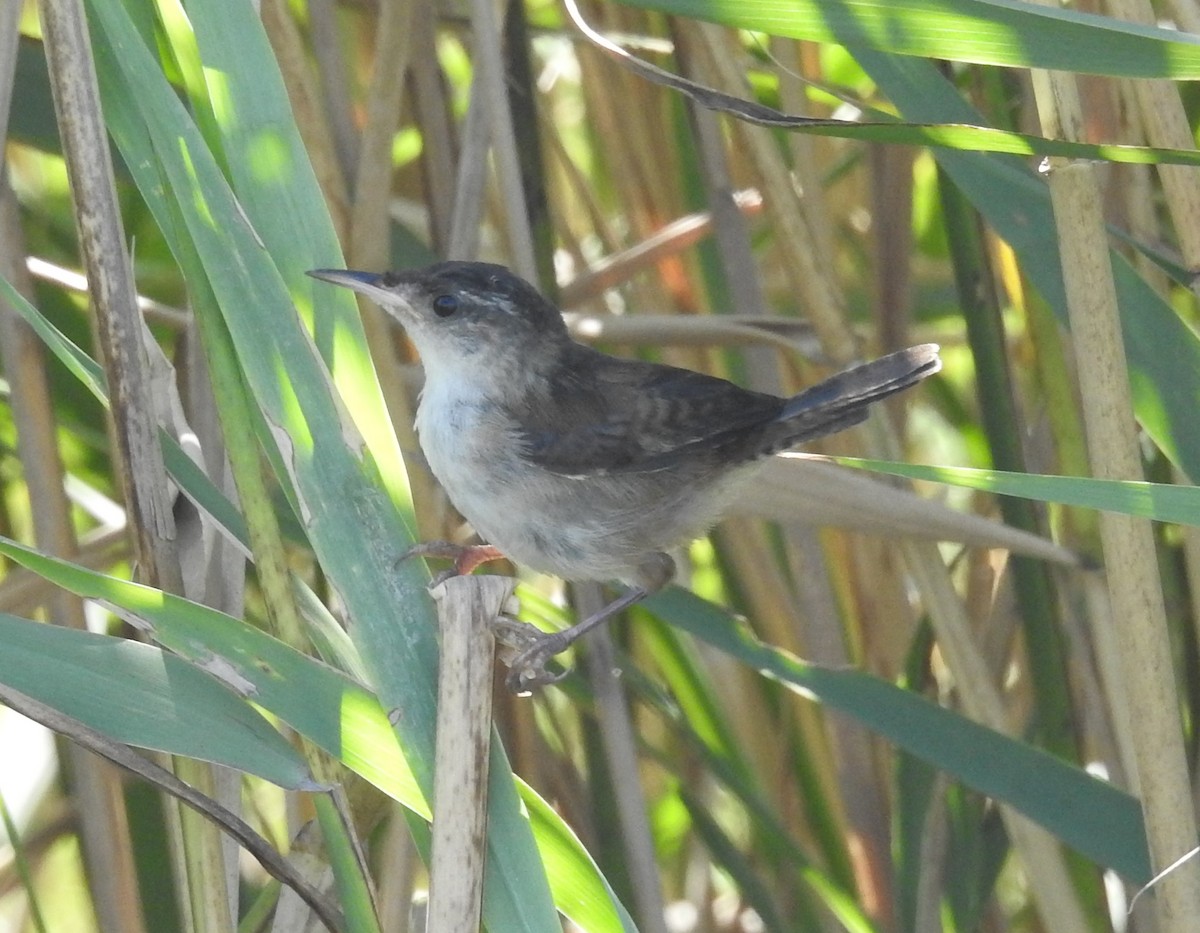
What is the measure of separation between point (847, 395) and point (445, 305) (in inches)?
25.8

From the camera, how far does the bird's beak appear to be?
139 centimetres

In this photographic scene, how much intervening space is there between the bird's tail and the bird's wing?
70 mm

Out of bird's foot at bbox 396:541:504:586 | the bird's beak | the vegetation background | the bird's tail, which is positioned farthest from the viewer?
bird's foot at bbox 396:541:504:586

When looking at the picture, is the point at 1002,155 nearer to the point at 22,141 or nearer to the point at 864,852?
the point at 864,852

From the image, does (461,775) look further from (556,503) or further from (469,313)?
(469,313)

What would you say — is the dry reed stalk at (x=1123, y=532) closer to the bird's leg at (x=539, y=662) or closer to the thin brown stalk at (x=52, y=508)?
the bird's leg at (x=539, y=662)

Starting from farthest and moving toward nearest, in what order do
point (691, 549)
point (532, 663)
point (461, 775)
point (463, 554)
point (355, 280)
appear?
point (691, 549), point (463, 554), point (532, 663), point (355, 280), point (461, 775)

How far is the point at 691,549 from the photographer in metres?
3.05

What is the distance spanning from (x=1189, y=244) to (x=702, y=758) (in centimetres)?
103

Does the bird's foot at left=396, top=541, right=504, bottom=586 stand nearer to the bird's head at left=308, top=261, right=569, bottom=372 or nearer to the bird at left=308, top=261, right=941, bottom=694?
the bird at left=308, top=261, right=941, bottom=694

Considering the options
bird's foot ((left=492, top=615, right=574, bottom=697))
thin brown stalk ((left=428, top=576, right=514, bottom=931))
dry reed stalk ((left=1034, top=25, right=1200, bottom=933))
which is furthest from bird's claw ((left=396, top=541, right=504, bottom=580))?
dry reed stalk ((left=1034, top=25, right=1200, bottom=933))

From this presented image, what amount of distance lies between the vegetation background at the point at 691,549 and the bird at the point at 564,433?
7 cm

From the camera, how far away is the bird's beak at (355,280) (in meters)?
1.39

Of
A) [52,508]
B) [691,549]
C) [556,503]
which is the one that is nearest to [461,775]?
[556,503]
